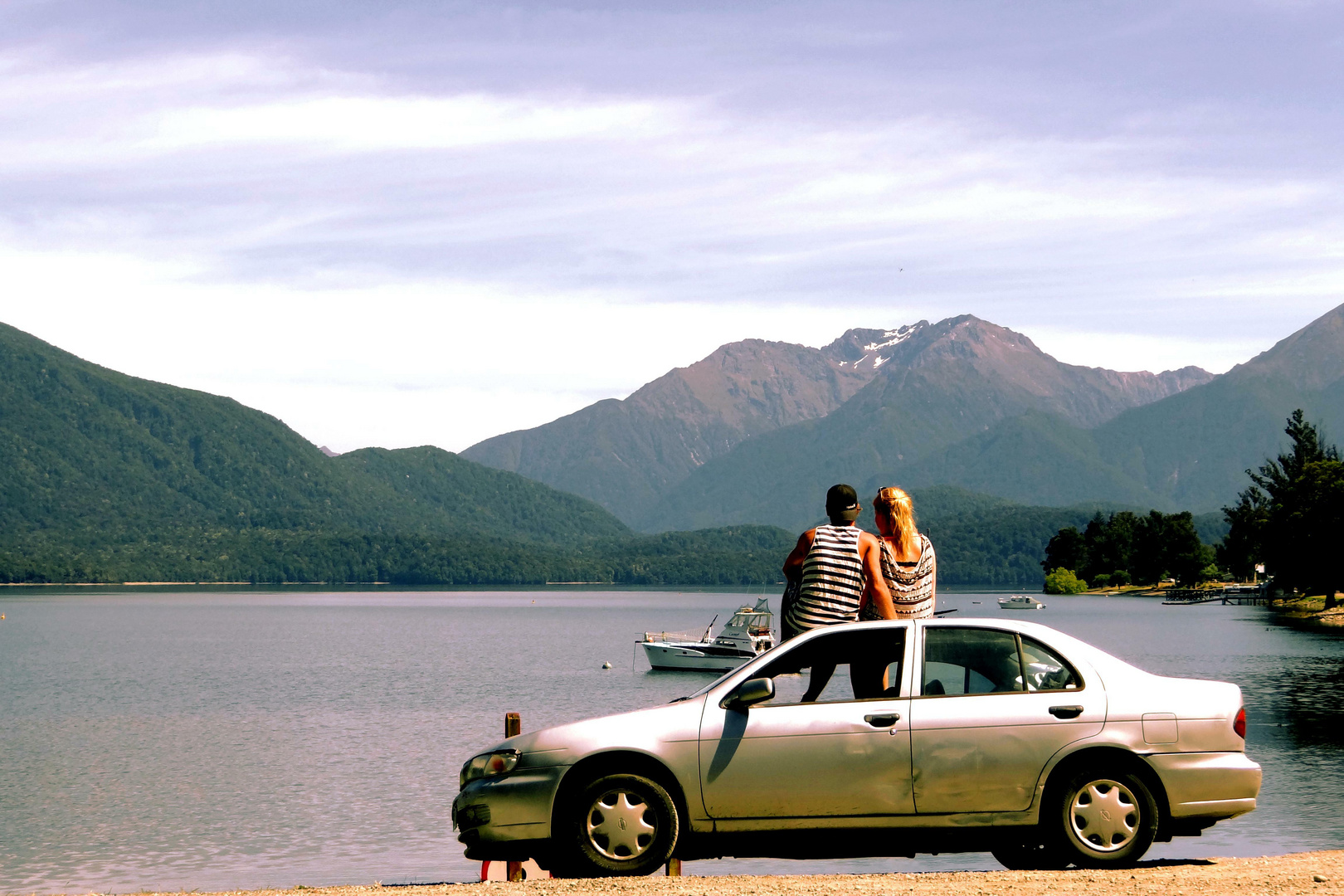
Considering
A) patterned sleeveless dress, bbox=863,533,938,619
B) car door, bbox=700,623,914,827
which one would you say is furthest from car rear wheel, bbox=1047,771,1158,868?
patterned sleeveless dress, bbox=863,533,938,619

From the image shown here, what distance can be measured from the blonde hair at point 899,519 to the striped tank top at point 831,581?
54 centimetres

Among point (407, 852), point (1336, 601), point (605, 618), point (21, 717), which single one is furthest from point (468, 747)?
point (605, 618)

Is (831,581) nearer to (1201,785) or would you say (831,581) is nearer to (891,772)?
(891,772)

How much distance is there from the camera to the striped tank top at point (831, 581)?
482 inches

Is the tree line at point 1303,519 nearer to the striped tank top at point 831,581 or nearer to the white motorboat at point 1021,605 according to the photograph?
the white motorboat at point 1021,605

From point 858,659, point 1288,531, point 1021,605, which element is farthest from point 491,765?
point 1021,605

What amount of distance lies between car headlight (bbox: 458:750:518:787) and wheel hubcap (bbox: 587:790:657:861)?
74cm

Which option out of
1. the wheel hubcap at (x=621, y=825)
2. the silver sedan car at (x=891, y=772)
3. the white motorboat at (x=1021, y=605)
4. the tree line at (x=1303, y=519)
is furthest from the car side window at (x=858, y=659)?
the white motorboat at (x=1021, y=605)

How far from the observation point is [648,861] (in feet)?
35.8

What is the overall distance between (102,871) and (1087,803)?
15603mm

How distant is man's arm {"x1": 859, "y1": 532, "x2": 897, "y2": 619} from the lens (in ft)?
40.4

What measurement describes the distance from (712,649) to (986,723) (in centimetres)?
6006

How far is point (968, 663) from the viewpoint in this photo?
36.8ft

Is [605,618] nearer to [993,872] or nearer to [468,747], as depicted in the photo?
[468,747]
